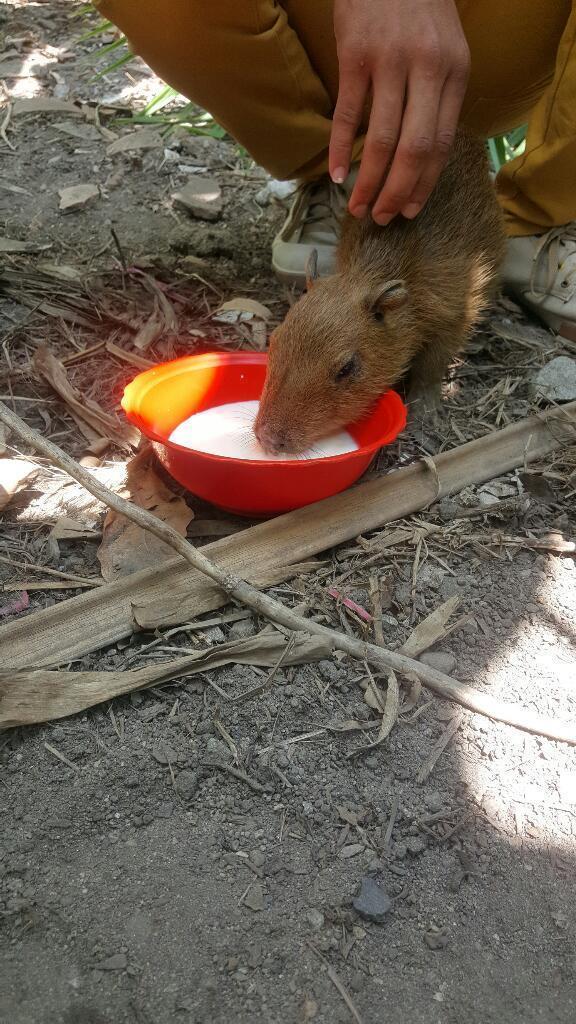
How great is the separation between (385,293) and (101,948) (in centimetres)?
212

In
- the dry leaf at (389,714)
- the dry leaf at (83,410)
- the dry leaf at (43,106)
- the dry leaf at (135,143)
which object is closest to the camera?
the dry leaf at (389,714)

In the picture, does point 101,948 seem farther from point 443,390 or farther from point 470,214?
point 470,214

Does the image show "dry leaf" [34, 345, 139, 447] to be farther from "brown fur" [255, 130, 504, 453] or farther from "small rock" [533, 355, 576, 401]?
"small rock" [533, 355, 576, 401]

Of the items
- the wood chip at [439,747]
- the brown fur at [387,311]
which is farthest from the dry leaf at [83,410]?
the wood chip at [439,747]

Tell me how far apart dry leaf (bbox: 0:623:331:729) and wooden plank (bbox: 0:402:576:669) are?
11 centimetres

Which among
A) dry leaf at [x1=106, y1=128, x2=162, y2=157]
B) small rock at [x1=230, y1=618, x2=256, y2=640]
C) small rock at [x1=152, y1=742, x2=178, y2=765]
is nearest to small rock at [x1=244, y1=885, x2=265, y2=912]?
small rock at [x1=152, y1=742, x2=178, y2=765]

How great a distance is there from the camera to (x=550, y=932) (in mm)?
1689

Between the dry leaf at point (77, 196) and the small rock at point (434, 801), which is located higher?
the dry leaf at point (77, 196)

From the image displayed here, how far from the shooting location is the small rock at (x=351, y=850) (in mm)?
1789

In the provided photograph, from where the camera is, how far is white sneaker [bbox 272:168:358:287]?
12.0 ft

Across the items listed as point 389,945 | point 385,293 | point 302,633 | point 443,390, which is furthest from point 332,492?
point 389,945

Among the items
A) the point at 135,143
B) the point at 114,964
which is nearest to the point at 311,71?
the point at 135,143

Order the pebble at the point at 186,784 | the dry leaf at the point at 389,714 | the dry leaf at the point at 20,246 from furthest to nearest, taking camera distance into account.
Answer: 1. the dry leaf at the point at 20,246
2. the dry leaf at the point at 389,714
3. the pebble at the point at 186,784

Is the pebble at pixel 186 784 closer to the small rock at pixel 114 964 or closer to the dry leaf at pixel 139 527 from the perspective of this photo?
the small rock at pixel 114 964
